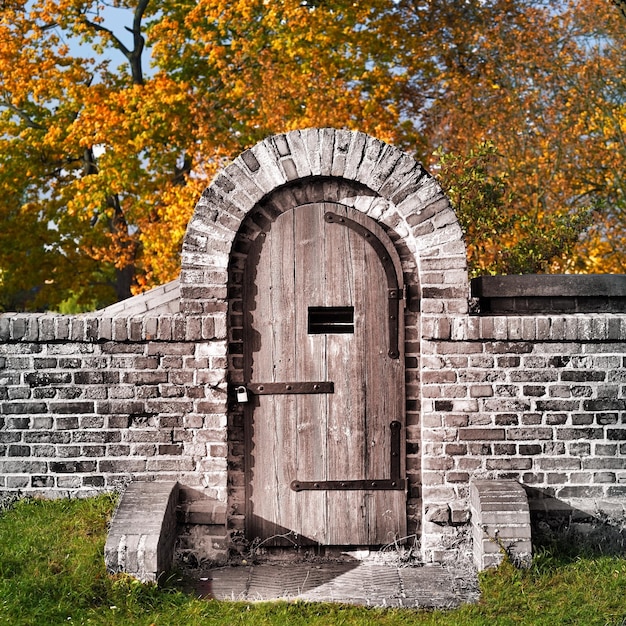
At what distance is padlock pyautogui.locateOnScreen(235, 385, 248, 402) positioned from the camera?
5957mm

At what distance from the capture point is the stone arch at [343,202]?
588 cm

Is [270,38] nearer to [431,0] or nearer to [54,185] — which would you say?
[431,0]

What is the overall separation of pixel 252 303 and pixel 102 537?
6.37 ft

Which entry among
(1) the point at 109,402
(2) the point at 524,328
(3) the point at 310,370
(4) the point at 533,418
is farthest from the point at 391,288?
(1) the point at 109,402

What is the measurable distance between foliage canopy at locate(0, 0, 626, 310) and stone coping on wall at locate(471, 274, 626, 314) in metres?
5.37

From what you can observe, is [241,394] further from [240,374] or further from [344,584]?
[344,584]

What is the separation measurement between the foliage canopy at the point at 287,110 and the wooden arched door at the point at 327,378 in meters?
5.79

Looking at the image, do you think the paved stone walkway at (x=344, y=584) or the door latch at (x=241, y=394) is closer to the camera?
the paved stone walkway at (x=344, y=584)

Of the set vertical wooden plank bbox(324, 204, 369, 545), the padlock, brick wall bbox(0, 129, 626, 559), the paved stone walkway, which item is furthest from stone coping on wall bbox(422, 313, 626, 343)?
the paved stone walkway

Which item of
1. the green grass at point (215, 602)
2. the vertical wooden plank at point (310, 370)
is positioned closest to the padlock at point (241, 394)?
the vertical wooden plank at point (310, 370)

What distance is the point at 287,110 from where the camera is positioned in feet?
48.8

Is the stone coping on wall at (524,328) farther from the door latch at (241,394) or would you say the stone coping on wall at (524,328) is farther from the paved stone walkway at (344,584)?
the paved stone walkway at (344,584)

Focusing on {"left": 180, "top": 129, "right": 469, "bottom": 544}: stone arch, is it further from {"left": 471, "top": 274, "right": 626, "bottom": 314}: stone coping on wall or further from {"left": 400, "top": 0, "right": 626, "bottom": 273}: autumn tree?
{"left": 400, "top": 0, "right": 626, "bottom": 273}: autumn tree

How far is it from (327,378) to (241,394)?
64 cm
